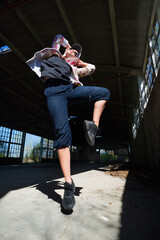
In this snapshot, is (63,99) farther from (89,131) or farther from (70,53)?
(70,53)

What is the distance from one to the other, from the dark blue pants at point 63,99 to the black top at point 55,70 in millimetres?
92

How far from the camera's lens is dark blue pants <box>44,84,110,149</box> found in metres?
1.35

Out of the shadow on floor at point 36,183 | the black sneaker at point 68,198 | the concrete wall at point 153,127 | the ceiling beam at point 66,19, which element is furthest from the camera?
the ceiling beam at point 66,19

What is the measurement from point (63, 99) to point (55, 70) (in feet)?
1.08

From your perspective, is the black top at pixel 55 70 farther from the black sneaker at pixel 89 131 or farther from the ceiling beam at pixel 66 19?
the ceiling beam at pixel 66 19

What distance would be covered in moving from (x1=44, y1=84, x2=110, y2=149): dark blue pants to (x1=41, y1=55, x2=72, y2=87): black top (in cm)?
9

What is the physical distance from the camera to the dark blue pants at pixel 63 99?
1354 mm

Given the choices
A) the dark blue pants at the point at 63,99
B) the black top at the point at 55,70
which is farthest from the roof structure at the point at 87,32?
the dark blue pants at the point at 63,99

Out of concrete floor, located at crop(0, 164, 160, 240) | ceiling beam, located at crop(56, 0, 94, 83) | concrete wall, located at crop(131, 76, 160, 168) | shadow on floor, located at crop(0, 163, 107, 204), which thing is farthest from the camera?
ceiling beam, located at crop(56, 0, 94, 83)

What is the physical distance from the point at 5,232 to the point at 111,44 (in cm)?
626

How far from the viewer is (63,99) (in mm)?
1491

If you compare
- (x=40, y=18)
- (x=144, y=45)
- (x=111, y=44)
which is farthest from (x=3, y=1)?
(x=144, y=45)

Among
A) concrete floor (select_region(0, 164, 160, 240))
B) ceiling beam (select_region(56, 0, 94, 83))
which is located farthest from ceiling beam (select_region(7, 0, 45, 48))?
concrete floor (select_region(0, 164, 160, 240))

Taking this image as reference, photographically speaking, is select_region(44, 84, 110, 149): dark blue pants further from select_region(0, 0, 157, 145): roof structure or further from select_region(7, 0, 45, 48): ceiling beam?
select_region(7, 0, 45, 48): ceiling beam
